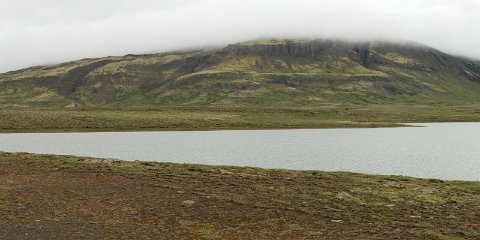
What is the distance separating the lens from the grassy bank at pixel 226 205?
20734 mm

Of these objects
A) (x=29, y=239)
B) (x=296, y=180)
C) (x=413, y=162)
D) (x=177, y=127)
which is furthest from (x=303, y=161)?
(x=177, y=127)

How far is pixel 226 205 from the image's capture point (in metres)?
25.8

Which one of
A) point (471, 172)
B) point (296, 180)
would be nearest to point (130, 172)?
point (296, 180)

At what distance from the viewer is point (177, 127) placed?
147 metres

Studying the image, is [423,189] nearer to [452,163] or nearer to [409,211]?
[409,211]

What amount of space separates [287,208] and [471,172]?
29.6 m

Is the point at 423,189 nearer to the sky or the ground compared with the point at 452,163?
nearer to the sky

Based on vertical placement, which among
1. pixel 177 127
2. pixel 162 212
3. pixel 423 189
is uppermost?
pixel 162 212

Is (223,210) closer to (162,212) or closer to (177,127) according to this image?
(162,212)

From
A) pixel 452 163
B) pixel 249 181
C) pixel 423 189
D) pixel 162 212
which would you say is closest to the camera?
pixel 162 212

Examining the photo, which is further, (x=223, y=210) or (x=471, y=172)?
(x=471, y=172)

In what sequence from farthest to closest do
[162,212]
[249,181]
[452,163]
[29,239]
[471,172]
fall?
Result: 1. [452,163]
2. [471,172]
3. [249,181]
4. [162,212]
5. [29,239]

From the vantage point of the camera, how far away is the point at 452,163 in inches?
2127

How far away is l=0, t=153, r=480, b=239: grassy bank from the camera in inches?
816
